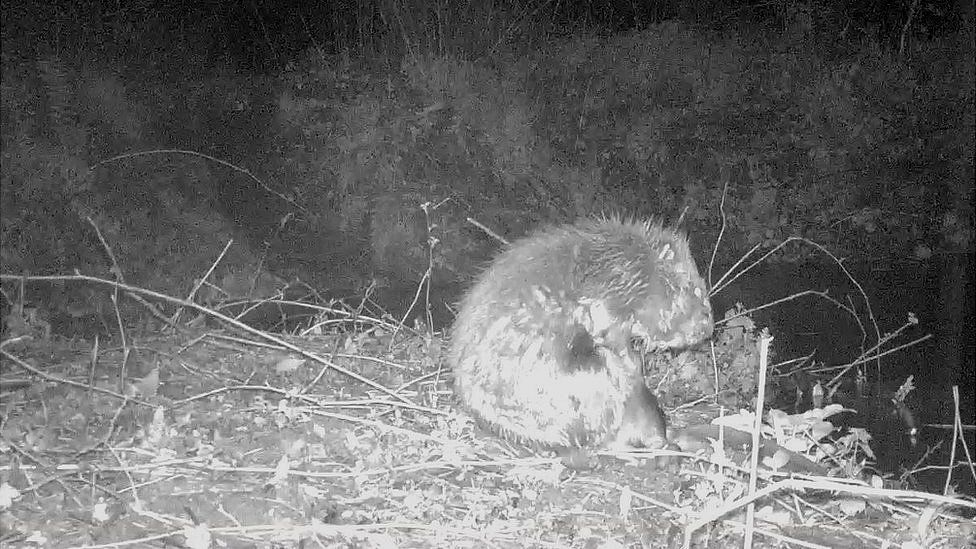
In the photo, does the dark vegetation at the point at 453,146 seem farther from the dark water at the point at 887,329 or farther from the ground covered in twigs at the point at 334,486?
the ground covered in twigs at the point at 334,486

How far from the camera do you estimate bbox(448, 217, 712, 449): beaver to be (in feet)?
10.3

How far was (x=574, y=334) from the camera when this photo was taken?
3.19m

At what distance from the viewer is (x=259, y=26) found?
10070 millimetres

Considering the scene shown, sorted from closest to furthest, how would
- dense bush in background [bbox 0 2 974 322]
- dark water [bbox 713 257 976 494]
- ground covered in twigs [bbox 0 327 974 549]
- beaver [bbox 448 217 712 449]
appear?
ground covered in twigs [bbox 0 327 974 549], beaver [bbox 448 217 712 449], dark water [bbox 713 257 976 494], dense bush in background [bbox 0 2 974 322]

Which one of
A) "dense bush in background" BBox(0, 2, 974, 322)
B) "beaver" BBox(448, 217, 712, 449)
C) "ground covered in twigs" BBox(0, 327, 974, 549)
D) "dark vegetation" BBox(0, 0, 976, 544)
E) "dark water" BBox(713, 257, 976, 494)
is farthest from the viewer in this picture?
"dense bush in background" BBox(0, 2, 974, 322)

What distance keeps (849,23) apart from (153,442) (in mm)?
13559

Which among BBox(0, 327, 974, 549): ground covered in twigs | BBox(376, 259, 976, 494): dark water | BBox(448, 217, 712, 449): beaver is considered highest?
BBox(448, 217, 712, 449): beaver

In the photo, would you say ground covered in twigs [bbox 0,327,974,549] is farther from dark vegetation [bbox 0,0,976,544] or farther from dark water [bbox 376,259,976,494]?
dark water [bbox 376,259,976,494]

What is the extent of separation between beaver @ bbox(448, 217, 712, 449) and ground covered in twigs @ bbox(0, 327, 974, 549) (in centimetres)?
17

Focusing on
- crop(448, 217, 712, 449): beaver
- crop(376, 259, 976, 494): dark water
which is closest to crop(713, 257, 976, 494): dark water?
crop(376, 259, 976, 494): dark water

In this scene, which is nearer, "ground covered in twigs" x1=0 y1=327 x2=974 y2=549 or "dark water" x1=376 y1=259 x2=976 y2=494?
"ground covered in twigs" x1=0 y1=327 x2=974 y2=549

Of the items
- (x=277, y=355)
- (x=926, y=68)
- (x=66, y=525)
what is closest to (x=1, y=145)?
(x=277, y=355)

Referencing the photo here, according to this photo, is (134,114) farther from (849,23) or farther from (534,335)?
(849,23)

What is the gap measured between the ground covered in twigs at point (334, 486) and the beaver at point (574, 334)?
0.55 feet
